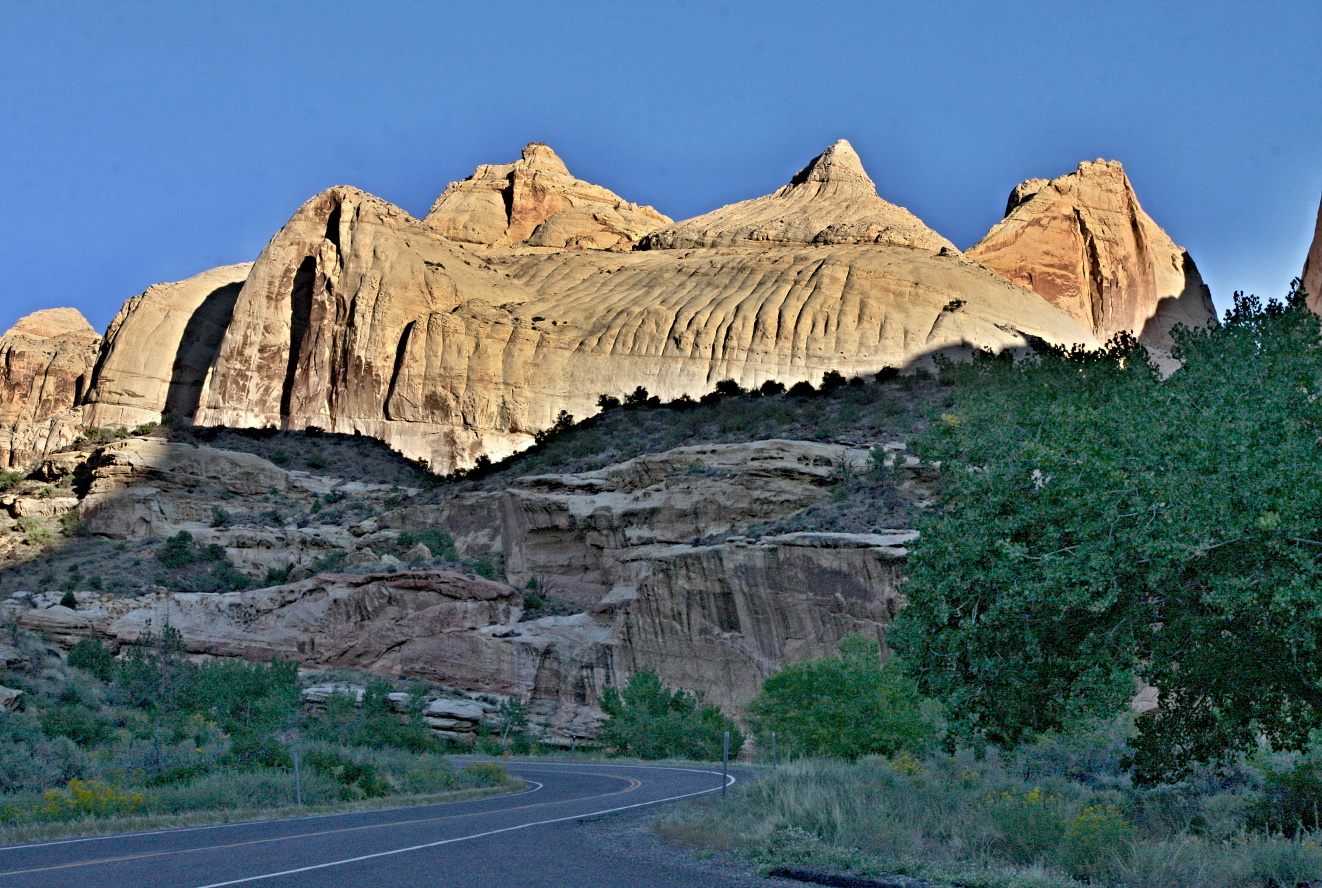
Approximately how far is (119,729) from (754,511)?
95.6ft

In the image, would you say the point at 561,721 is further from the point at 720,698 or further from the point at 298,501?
the point at 298,501

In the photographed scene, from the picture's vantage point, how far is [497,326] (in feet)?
306

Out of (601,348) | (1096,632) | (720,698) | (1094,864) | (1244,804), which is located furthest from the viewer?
(601,348)

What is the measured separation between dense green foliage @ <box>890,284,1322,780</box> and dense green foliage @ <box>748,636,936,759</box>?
43.0ft

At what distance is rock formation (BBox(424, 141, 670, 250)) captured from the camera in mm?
124250

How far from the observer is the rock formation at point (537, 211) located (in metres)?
124

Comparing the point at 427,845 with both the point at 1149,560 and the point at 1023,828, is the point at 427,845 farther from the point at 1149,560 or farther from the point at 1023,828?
the point at 1149,560

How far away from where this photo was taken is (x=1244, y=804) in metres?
14.5

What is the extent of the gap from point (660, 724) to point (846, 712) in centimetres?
1024

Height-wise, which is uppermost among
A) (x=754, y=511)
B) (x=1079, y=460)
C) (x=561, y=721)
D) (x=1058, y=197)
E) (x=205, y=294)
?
(x=1058, y=197)

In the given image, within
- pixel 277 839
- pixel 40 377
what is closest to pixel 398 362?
pixel 40 377

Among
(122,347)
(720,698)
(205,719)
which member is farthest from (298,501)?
(205,719)

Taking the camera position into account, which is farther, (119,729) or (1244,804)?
(119,729)

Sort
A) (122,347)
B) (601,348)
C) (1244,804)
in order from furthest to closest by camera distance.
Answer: (122,347) < (601,348) < (1244,804)
